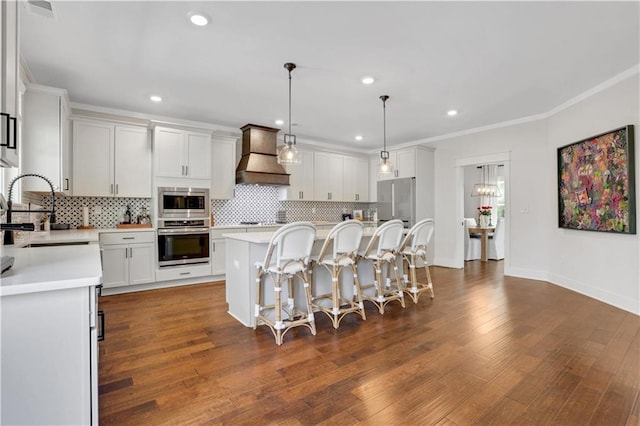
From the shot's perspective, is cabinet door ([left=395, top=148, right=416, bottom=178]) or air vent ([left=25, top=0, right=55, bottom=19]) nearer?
air vent ([left=25, top=0, right=55, bottom=19])

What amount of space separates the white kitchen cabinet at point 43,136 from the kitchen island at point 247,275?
2067mm

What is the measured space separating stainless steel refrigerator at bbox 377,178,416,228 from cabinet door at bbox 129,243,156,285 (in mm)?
4392

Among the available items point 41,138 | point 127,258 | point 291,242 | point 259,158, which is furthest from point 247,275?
point 259,158

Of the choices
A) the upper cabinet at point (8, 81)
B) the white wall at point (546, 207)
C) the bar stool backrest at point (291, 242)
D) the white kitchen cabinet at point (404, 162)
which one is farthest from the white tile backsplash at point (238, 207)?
the upper cabinet at point (8, 81)

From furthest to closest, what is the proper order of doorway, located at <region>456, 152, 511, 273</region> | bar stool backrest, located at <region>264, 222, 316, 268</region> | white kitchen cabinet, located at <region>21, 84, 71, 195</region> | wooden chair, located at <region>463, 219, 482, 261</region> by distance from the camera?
wooden chair, located at <region>463, 219, 482, 261</region>, doorway, located at <region>456, 152, 511, 273</region>, white kitchen cabinet, located at <region>21, 84, 71, 195</region>, bar stool backrest, located at <region>264, 222, 316, 268</region>

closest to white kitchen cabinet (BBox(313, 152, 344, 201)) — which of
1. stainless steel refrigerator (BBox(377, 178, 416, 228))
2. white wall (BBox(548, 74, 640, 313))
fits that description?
stainless steel refrigerator (BBox(377, 178, 416, 228))

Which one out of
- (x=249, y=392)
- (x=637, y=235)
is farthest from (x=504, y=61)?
(x=249, y=392)

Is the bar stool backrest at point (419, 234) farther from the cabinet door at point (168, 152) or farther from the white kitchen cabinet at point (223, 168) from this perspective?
the cabinet door at point (168, 152)

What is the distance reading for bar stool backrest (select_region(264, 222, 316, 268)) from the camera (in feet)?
8.82

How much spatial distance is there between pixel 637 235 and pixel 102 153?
21.4 feet

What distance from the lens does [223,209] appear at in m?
5.72

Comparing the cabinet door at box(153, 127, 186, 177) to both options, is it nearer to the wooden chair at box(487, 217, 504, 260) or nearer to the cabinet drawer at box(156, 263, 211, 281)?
the cabinet drawer at box(156, 263, 211, 281)

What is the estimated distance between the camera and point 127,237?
440 centimetres

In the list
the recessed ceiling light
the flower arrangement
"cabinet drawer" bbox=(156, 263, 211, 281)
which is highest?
the recessed ceiling light
